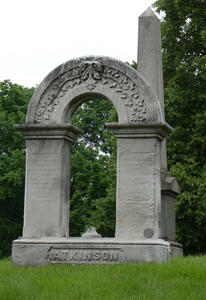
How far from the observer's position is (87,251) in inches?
398

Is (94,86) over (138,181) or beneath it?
over

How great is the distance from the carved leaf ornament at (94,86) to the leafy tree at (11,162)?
16.3 metres

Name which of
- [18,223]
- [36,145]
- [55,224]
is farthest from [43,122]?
[18,223]

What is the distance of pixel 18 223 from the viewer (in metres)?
29.1

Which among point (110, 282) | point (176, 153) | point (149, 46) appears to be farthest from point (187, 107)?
point (110, 282)

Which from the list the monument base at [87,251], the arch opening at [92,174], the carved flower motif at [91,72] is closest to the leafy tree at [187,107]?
the arch opening at [92,174]

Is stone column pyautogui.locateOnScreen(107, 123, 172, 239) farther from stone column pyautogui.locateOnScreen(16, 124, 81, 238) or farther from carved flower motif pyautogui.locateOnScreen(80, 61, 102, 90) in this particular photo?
stone column pyautogui.locateOnScreen(16, 124, 81, 238)

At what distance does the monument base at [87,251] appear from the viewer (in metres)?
9.85

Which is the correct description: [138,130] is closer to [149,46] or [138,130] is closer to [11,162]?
[149,46]

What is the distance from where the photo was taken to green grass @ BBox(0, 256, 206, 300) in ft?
24.1

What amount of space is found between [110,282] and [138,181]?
272cm

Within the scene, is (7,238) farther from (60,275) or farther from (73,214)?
(60,275)

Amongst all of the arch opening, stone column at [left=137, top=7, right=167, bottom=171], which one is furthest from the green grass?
the arch opening

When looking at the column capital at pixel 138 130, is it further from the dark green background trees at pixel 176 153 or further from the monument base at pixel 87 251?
the dark green background trees at pixel 176 153
